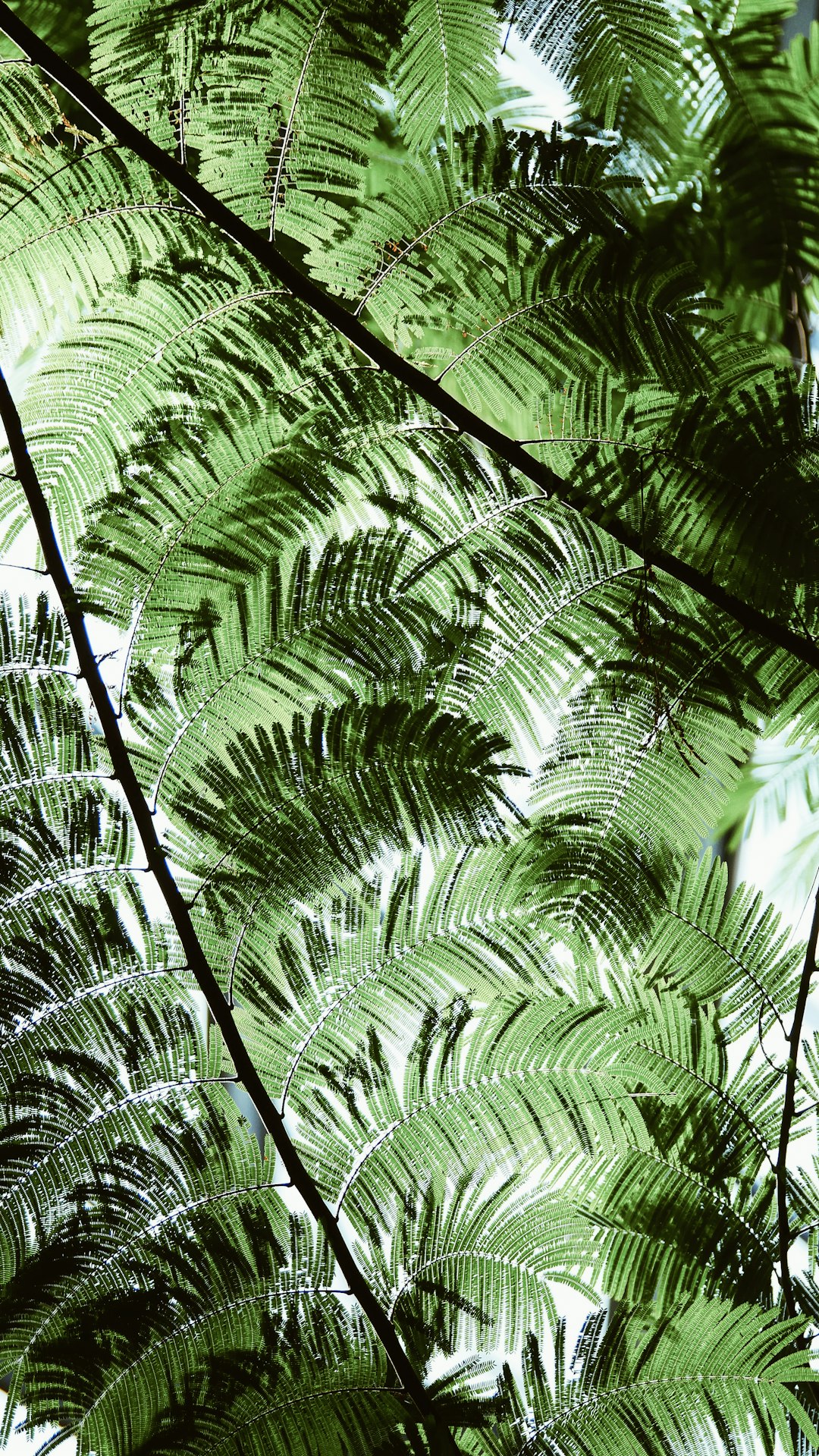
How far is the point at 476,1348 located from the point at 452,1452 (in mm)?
77

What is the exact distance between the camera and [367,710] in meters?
0.94

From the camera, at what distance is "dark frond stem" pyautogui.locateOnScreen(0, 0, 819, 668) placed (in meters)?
0.89

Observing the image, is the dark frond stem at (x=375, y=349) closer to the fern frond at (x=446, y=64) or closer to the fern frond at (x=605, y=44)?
the fern frond at (x=446, y=64)

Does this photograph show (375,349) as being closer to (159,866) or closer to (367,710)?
(367,710)

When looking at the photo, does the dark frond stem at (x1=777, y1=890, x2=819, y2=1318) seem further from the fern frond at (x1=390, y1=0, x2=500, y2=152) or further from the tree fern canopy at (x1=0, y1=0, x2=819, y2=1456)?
the fern frond at (x1=390, y1=0, x2=500, y2=152)

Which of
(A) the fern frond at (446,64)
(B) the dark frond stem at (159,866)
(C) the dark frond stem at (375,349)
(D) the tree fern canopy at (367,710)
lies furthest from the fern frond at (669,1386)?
(A) the fern frond at (446,64)

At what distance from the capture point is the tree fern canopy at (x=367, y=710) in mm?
900

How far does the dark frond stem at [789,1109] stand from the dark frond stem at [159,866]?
351mm

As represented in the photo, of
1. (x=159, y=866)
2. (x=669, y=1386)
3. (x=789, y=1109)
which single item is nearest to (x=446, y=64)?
(x=159, y=866)

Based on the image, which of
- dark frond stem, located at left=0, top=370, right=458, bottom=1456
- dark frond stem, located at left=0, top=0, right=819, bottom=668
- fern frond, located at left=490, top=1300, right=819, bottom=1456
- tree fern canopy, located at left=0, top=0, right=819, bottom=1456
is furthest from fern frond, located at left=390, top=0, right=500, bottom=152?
fern frond, located at left=490, top=1300, right=819, bottom=1456

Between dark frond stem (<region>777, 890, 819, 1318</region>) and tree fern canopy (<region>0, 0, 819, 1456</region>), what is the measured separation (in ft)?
0.05

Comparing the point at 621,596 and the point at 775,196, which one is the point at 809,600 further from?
the point at 775,196

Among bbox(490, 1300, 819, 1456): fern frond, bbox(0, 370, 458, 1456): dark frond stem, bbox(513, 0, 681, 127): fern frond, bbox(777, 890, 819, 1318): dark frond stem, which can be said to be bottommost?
bbox(490, 1300, 819, 1456): fern frond

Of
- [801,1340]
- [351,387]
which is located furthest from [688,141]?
[801,1340]
